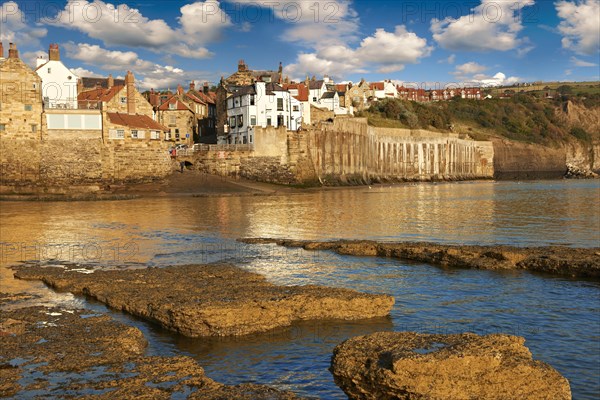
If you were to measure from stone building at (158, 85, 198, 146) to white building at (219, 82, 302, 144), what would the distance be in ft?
23.8

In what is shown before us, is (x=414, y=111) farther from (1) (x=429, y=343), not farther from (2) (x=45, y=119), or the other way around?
(1) (x=429, y=343)

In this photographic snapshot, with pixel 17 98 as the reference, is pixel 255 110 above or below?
above

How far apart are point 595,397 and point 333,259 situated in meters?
13.8

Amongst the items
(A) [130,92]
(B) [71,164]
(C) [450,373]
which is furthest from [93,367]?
(A) [130,92]

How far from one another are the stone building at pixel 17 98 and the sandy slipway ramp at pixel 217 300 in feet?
159

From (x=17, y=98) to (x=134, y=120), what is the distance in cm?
1252

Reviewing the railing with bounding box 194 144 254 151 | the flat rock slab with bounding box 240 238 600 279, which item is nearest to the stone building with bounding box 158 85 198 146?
the railing with bounding box 194 144 254 151

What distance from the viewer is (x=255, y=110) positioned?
269 ft

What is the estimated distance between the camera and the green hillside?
132 metres

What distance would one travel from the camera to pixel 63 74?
253ft

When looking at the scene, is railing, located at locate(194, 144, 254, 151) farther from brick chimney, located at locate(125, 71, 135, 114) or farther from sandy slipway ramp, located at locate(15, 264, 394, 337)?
sandy slipway ramp, located at locate(15, 264, 394, 337)

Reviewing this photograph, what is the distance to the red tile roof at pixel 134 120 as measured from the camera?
65.0 meters

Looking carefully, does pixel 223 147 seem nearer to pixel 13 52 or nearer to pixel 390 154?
pixel 13 52

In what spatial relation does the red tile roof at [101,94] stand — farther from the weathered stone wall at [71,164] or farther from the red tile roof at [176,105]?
the red tile roof at [176,105]
